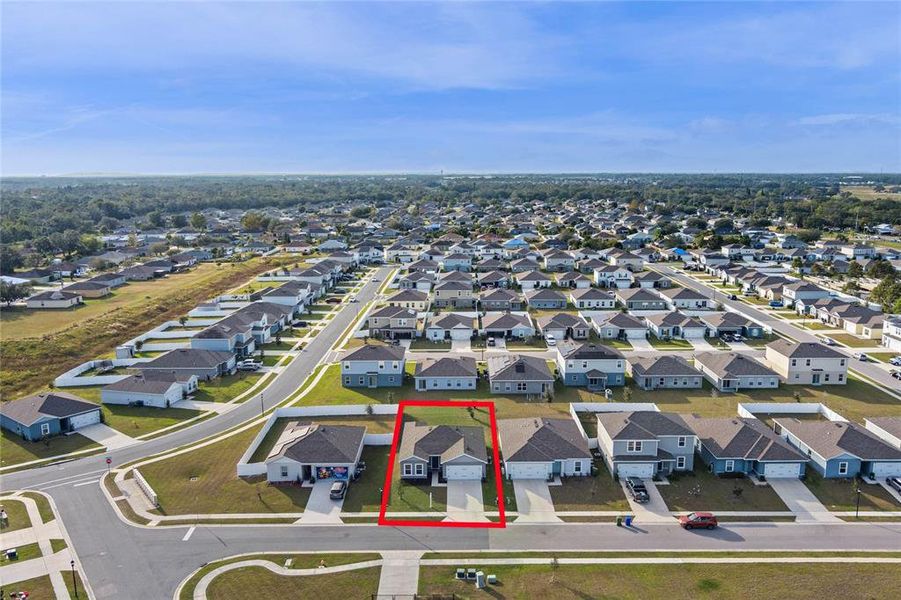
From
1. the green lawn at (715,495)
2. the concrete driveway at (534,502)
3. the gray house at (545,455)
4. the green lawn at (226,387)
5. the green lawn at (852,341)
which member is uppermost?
the green lawn at (852,341)

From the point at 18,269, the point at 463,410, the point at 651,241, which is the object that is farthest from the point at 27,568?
the point at 651,241

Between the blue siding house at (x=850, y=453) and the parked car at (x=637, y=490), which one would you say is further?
the blue siding house at (x=850, y=453)

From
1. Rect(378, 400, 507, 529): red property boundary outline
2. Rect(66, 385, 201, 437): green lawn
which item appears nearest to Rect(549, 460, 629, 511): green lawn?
Rect(378, 400, 507, 529): red property boundary outline

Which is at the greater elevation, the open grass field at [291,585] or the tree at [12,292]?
the tree at [12,292]

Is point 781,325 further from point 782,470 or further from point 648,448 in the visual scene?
point 648,448

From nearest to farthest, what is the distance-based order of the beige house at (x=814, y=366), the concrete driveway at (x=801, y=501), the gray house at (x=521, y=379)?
the concrete driveway at (x=801, y=501), the gray house at (x=521, y=379), the beige house at (x=814, y=366)

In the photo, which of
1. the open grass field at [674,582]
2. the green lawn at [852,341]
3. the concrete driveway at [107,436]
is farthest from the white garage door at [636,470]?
the green lawn at [852,341]

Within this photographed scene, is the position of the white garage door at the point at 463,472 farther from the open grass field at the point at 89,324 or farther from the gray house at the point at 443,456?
the open grass field at the point at 89,324

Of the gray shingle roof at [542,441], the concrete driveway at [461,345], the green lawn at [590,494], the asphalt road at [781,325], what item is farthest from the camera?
the concrete driveway at [461,345]
